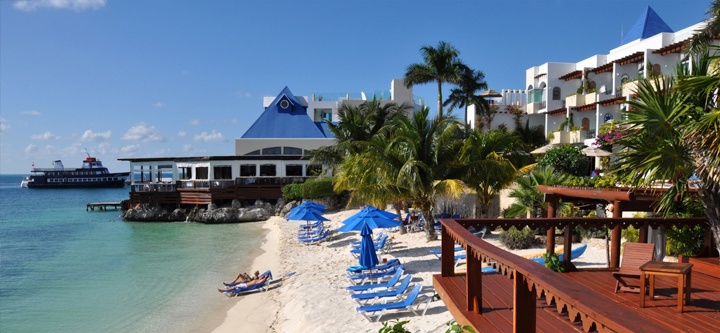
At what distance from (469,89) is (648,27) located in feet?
44.6

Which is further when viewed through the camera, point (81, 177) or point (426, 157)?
point (81, 177)

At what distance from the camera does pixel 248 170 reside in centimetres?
4400

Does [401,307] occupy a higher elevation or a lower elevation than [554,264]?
lower

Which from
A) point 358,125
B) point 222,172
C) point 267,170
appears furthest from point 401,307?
point 222,172

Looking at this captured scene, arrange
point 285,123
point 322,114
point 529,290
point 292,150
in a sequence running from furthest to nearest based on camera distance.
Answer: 1. point 322,114
2. point 285,123
3. point 292,150
4. point 529,290

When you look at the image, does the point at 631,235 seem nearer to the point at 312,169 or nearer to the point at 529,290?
the point at 529,290

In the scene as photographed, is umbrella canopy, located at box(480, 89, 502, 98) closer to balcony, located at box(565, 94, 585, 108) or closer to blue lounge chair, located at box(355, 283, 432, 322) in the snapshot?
balcony, located at box(565, 94, 585, 108)

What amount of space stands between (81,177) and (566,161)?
397 feet

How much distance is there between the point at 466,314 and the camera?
15.9 ft

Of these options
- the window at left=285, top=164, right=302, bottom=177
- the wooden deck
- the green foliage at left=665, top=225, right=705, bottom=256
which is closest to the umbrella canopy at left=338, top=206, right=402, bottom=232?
the green foliage at left=665, top=225, right=705, bottom=256

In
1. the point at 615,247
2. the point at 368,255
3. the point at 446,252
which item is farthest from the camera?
the point at 368,255

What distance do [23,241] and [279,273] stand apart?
26.3m

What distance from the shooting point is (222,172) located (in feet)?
145

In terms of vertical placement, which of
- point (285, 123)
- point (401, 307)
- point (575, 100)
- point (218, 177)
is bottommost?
point (401, 307)
